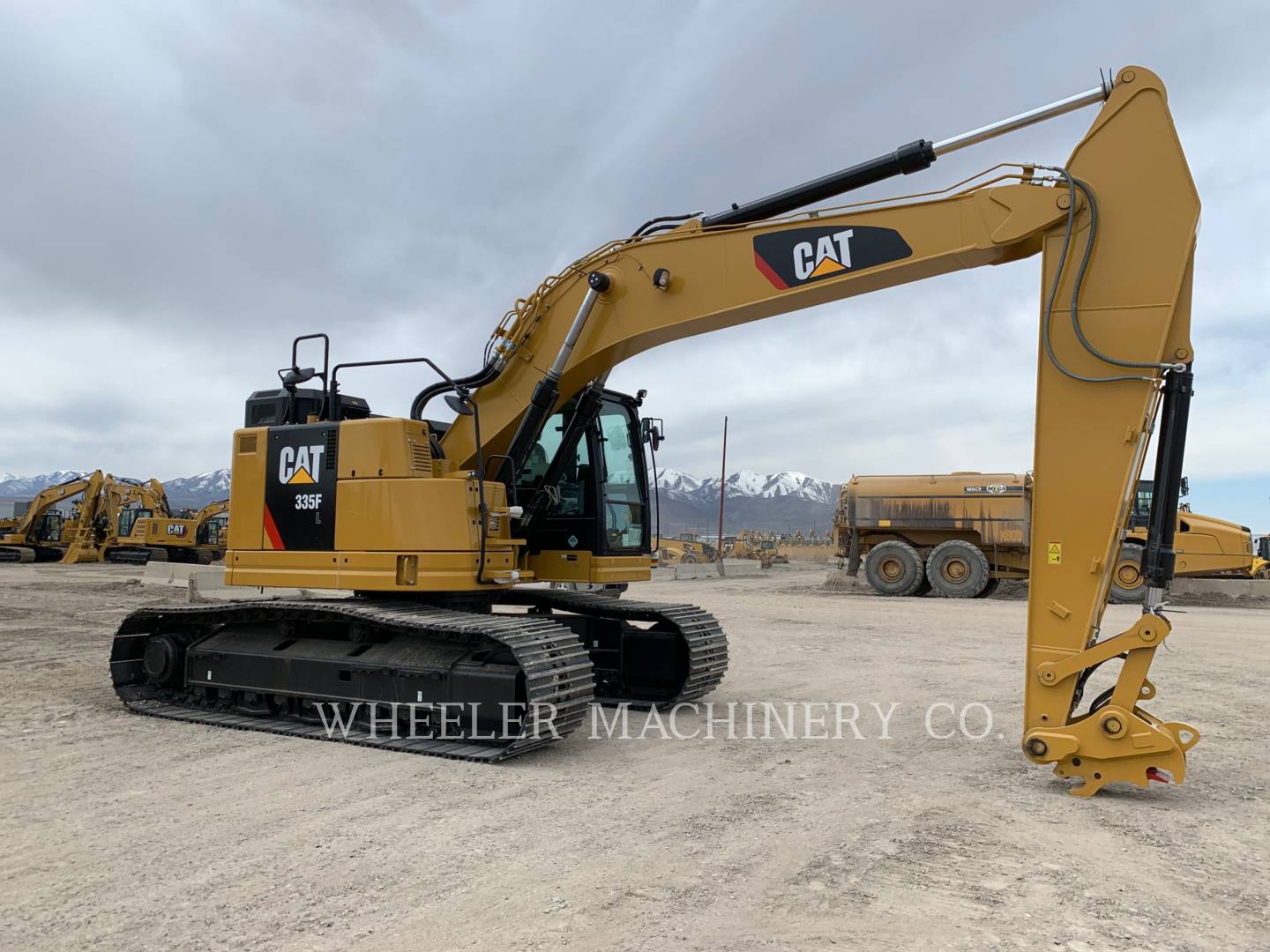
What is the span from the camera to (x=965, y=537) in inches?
915

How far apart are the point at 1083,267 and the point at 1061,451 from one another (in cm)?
113

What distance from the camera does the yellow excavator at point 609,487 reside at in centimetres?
570

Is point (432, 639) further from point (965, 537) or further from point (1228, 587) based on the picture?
point (1228, 587)

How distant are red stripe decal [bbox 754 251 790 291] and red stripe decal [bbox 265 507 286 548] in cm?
445

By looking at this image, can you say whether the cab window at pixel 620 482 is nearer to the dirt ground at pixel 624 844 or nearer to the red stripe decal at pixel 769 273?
the dirt ground at pixel 624 844

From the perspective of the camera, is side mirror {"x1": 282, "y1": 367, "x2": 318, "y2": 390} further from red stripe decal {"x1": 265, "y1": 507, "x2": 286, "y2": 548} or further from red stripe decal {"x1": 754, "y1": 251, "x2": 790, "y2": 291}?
red stripe decal {"x1": 754, "y1": 251, "x2": 790, "y2": 291}

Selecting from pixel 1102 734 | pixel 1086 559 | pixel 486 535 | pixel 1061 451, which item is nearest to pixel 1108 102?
pixel 1061 451

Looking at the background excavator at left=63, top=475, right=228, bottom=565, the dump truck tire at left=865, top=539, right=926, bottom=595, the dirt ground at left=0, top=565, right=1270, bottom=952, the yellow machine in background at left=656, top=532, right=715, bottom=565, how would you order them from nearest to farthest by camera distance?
the dirt ground at left=0, top=565, right=1270, bottom=952 < the dump truck tire at left=865, top=539, right=926, bottom=595 < the background excavator at left=63, top=475, right=228, bottom=565 < the yellow machine in background at left=656, top=532, right=715, bottom=565

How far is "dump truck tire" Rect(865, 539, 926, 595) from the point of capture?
23.1 metres

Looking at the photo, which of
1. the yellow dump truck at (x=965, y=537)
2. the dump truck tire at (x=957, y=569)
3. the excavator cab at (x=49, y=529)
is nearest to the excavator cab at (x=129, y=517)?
the excavator cab at (x=49, y=529)

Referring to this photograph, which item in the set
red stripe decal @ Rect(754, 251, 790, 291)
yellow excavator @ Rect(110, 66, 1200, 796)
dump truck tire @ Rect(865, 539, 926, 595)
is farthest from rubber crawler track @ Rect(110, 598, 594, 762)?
dump truck tire @ Rect(865, 539, 926, 595)

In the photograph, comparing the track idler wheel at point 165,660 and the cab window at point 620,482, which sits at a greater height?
the cab window at point 620,482

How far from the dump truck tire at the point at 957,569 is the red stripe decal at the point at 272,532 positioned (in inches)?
715

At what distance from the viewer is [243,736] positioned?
24.2 feet
